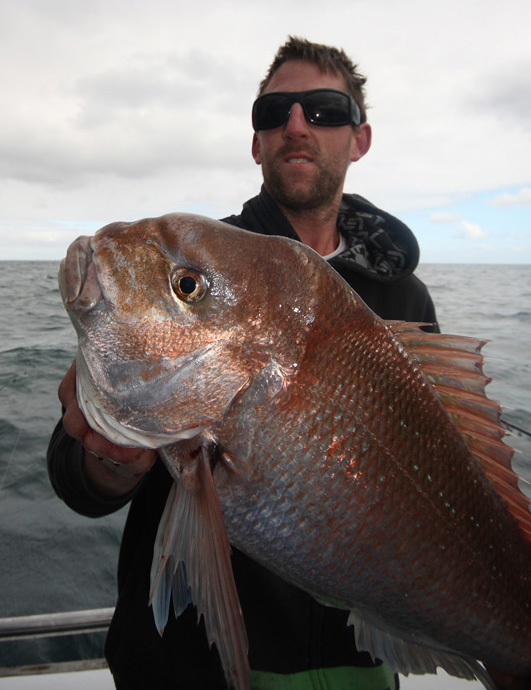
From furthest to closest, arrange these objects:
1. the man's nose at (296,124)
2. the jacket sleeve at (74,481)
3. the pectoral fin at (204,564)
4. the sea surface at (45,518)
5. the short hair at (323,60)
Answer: the sea surface at (45,518) → the short hair at (323,60) → the man's nose at (296,124) → the jacket sleeve at (74,481) → the pectoral fin at (204,564)

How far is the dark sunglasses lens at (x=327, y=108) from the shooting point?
2629 mm

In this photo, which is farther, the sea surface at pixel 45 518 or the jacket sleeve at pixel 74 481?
the sea surface at pixel 45 518

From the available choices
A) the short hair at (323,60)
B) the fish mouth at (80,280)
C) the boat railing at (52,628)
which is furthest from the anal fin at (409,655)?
the short hair at (323,60)

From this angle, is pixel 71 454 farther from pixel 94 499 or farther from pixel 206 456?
pixel 206 456

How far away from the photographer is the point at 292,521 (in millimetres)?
1209

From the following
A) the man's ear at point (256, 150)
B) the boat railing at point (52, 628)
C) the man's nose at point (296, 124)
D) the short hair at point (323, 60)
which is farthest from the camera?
the man's ear at point (256, 150)

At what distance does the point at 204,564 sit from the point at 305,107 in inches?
93.5

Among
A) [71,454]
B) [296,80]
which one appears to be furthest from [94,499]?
[296,80]

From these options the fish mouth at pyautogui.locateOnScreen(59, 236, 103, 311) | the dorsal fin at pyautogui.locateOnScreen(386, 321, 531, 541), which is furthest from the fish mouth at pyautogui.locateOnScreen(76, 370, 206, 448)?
the dorsal fin at pyautogui.locateOnScreen(386, 321, 531, 541)

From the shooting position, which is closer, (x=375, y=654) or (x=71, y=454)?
(x=375, y=654)

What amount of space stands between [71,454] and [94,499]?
179 mm

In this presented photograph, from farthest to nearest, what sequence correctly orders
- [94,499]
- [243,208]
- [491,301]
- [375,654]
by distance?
1. [491,301]
2. [243,208]
3. [94,499]
4. [375,654]

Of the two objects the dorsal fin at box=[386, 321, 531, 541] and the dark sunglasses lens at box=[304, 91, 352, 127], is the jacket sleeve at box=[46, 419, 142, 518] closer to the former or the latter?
the dorsal fin at box=[386, 321, 531, 541]

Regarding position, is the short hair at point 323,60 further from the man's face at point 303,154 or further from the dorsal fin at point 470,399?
the dorsal fin at point 470,399
